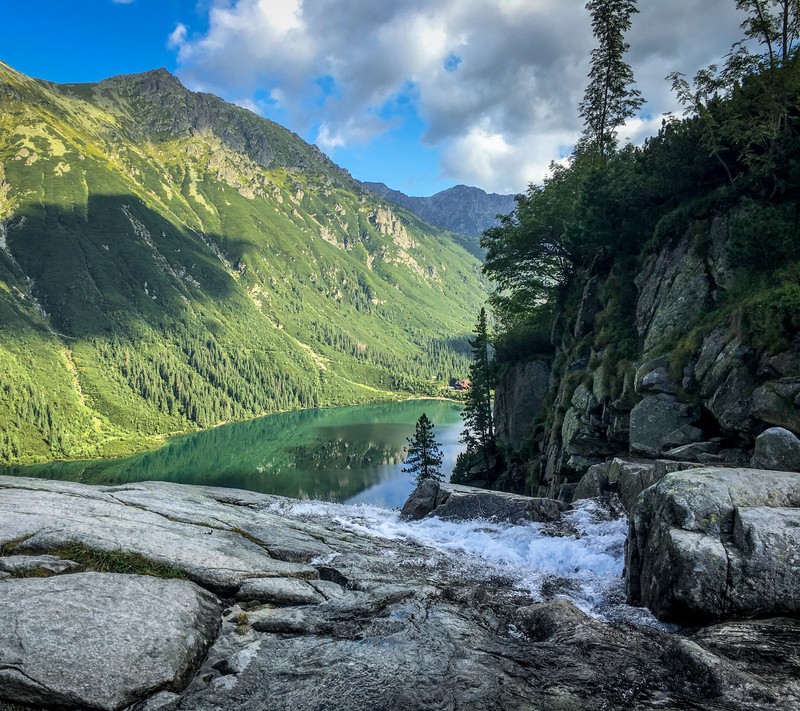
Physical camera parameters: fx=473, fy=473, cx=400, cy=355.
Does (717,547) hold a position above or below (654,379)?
below

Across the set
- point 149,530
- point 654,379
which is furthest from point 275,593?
point 654,379

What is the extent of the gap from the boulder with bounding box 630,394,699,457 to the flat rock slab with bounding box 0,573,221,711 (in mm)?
21463

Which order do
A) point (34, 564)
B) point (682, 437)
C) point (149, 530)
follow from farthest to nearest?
1. point (682, 437)
2. point (149, 530)
3. point (34, 564)

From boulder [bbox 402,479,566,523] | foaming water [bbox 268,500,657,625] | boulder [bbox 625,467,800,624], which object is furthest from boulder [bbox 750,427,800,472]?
boulder [bbox 402,479,566,523]

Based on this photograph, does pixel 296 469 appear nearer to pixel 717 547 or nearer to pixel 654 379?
pixel 654 379

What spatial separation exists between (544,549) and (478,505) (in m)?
7.56

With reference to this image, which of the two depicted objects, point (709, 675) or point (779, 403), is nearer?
point (709, 675)

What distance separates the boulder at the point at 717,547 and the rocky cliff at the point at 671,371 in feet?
15.0

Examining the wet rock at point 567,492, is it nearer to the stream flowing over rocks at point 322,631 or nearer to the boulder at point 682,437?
the boulder at point 682,437

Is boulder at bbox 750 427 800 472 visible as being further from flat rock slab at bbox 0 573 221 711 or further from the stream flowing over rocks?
flat rock slab at bbox 0 573 221 711

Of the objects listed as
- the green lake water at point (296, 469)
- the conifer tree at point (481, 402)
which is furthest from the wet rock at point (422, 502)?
the green lake water at point (296, 469)

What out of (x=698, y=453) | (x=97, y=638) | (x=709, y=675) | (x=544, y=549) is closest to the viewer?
(x=709, y=675)

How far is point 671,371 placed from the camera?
25328 mm

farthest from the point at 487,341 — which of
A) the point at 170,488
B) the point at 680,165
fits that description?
the point at 170,488
